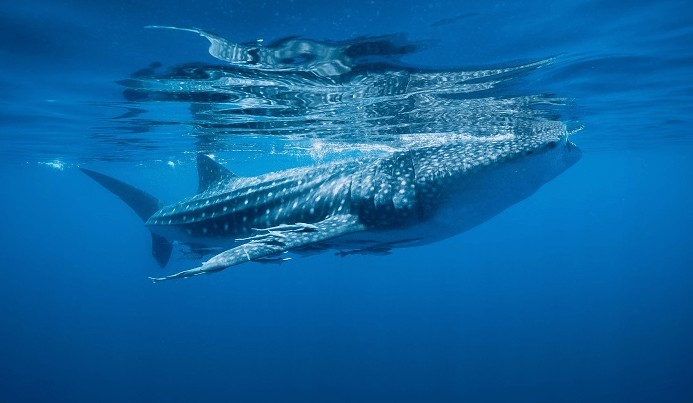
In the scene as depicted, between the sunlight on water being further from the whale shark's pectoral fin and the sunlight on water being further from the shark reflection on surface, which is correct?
the whale shark's pectoral fin

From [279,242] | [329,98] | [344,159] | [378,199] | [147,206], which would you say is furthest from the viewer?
[329,98]

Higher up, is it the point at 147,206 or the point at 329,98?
the point at 329,98

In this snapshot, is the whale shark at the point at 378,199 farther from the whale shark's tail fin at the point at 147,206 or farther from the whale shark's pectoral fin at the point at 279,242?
the whale shark's tail fin at the point at 147,206

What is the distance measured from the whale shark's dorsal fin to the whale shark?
3.97ft

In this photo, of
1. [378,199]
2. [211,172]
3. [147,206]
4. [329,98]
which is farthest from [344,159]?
[147,206]

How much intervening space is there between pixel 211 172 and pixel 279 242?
4936 mm

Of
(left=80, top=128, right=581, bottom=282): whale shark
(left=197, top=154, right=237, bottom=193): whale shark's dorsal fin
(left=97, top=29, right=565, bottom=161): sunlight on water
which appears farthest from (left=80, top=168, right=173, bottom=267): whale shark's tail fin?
(left=97, top=29, right=565, bottom=161): sunlight on water

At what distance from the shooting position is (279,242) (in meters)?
5.44

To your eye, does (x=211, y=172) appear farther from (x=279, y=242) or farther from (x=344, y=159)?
(x=279, y=242)

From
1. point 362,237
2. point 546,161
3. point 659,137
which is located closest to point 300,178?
point 362,237

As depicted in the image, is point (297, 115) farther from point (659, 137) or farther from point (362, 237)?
point (659, 137)

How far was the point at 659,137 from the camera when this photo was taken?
27547 millimetres

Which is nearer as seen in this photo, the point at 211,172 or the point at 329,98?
the point at 211,172

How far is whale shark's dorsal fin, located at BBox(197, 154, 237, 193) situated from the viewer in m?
9.61
